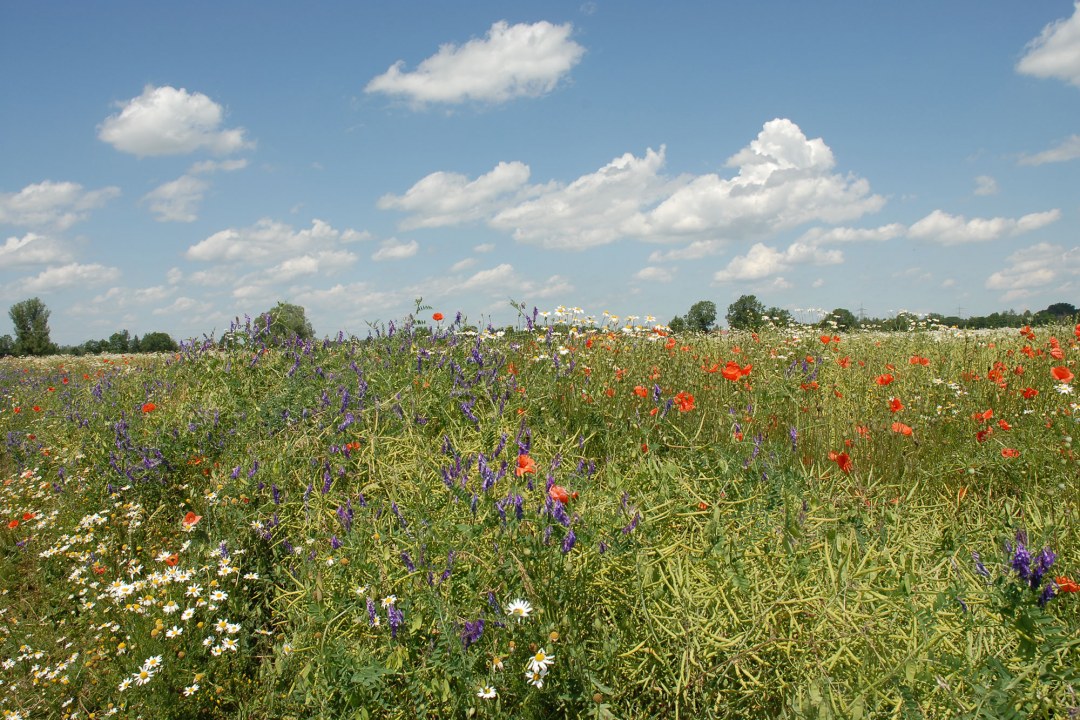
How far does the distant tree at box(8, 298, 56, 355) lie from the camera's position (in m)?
40.7

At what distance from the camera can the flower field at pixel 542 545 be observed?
1.93m

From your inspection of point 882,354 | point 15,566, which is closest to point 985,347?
point 882,354

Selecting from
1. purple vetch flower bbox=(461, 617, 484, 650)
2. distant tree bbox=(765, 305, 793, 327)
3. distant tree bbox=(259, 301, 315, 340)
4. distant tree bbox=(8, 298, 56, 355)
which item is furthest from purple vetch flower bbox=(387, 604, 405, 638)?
distant tree bbox=(8, 298, 56, 355)

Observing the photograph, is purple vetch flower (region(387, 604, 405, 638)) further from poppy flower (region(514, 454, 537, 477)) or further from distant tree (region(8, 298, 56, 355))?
distant tree (region(8, 298, 56, 355))

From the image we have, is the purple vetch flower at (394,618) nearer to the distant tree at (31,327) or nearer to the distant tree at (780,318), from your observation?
the distant tree at (780,318)

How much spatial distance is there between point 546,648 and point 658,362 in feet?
10.6

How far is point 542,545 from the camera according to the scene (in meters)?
2.02

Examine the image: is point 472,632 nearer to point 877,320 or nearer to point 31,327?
point 877,320

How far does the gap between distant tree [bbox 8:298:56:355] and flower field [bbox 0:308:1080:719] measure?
4516 cm

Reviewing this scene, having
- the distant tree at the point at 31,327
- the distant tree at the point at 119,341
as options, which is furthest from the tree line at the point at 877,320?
the distant tree at the point at 31,327

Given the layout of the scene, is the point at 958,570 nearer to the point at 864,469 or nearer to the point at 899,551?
the point at 899,551

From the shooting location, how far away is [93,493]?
4.18 meters

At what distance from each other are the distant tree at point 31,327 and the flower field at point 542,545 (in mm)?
45160

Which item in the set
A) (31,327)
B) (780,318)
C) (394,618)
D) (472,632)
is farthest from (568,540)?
(31,327)
